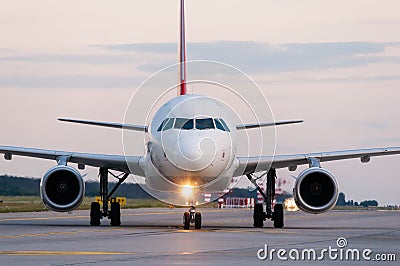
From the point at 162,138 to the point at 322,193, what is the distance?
5.91 m

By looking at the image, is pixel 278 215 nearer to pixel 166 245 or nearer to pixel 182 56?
pixel 182 56

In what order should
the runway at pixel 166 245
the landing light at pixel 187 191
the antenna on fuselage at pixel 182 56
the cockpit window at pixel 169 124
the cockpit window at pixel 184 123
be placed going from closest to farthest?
the runway at pixel 166 245
the cockpit window at pixel 184 123
the cockpit window at pixel 169 124
the landing light at pixel 187 191
the antenna on fuselage at pixel 182 56

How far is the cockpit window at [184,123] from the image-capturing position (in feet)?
99.3

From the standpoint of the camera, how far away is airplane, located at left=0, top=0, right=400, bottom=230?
3019 centimetres

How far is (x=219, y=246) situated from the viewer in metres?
22.4

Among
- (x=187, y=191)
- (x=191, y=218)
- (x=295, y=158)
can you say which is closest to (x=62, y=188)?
(x=187, y=191)

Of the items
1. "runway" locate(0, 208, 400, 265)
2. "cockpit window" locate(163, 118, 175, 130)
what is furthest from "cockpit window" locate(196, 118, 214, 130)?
"runway" locate(0, 208, 400, 265)

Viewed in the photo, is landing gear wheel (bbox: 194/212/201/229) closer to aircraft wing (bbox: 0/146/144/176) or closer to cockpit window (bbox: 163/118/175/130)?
cockpit window (bbox: 163/118/175/130)

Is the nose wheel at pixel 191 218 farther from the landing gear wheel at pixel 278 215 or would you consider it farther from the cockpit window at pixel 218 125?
the landing gear wheel at pixel 278 215

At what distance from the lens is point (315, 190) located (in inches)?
1337

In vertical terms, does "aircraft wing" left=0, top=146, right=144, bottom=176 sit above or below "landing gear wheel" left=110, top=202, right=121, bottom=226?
above

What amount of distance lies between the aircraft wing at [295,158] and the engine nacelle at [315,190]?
127cm

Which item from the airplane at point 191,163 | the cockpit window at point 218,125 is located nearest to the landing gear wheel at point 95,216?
the airplane at point 191,163

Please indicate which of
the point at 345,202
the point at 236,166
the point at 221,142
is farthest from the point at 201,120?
the point at 345,202
